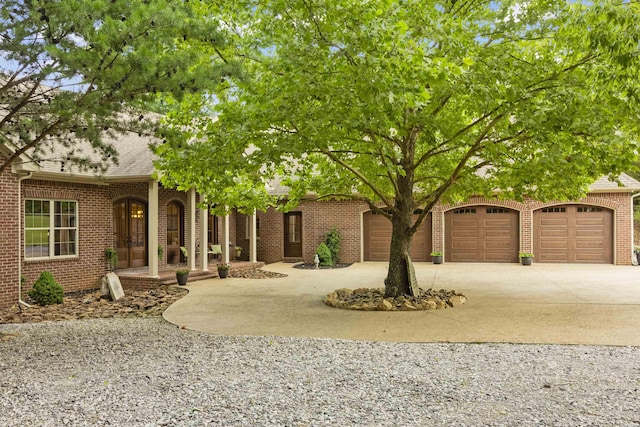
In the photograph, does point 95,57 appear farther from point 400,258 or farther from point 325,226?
point 325,226

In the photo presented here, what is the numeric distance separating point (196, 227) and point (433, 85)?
11.8 meters

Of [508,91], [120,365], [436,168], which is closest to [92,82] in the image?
[120,365]

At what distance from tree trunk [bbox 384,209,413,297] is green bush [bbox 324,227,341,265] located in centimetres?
853

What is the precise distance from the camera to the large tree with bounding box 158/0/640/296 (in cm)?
600

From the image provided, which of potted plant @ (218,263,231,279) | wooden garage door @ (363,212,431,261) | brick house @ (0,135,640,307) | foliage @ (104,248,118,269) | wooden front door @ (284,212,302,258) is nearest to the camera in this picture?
brick house @ (0,135,640,307)

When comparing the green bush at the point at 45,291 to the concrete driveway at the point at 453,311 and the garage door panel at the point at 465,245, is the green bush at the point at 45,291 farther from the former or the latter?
the garage door panel at the point at 465,245

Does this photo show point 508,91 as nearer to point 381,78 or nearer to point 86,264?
point 381,78

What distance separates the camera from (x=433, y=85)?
6.39m

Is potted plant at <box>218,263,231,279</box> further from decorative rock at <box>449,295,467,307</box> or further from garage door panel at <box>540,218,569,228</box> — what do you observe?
garage door panel at <box>540,218,569,228</box>

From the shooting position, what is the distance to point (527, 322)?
26.4 ft

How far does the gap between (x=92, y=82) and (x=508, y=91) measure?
556 centimetres

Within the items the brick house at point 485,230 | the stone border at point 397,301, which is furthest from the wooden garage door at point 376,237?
the stone border at point 397,301

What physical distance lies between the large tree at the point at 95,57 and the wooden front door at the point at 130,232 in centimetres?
790

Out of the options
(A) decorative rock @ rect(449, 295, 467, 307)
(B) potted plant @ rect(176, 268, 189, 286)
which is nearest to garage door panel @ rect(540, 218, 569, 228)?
(A) decorative rock @ rect(449, 295, 467, 307)
